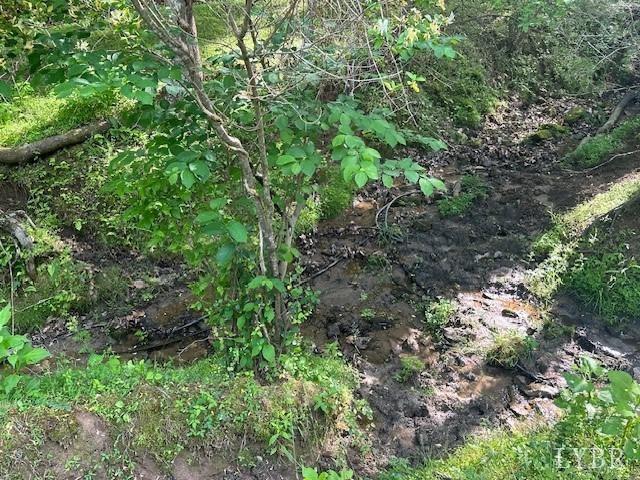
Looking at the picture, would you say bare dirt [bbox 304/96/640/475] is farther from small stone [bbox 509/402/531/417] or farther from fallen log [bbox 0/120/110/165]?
fallen log [bbox 0/120/110/165]

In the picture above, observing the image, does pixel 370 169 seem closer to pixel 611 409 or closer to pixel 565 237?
pixel 611 409

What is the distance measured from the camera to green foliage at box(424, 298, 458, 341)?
5.07 meters

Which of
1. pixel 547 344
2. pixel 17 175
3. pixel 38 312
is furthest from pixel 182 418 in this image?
pixel 17 175

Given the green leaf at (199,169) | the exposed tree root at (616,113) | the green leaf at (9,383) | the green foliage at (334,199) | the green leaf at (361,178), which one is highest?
the green leaf at (361,178)

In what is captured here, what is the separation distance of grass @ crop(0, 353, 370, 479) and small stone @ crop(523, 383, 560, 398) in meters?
1.56

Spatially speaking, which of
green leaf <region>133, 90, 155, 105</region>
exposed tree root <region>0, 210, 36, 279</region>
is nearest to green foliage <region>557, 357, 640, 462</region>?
green leaf <region>133, 90, 155, 105</region>

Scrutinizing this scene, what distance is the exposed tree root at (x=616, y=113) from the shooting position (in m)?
8.38

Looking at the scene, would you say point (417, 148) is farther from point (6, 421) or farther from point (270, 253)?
point (6, 421)

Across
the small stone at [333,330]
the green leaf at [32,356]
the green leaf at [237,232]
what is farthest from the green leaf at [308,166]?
the small stone at [333,330]

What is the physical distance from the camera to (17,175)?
6.20 metres

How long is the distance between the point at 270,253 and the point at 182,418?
1182 mm

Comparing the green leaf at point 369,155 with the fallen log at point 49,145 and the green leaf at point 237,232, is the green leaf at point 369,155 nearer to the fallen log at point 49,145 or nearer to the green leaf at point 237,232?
the green leaf at point 237,232

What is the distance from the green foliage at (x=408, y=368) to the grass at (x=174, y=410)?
0.72 m

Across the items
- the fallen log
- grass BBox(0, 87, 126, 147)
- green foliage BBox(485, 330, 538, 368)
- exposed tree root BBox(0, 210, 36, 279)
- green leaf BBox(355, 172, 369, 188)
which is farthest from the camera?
grass BBox(0, 87, 126, 147)
